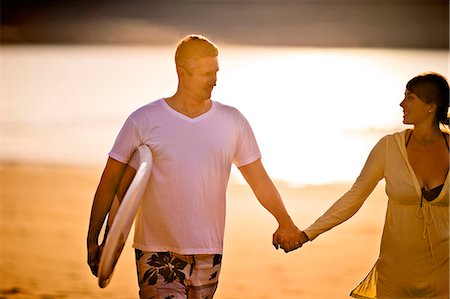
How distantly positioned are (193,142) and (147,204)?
432mm

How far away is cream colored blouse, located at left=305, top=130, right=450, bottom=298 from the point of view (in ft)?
21.2

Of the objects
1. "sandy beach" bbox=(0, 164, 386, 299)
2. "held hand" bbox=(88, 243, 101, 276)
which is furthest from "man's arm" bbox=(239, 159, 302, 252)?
"sandy beach" bbox=(0, 164, 386, 299)

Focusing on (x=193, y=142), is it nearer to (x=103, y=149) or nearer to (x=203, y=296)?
(x=203, y=296)

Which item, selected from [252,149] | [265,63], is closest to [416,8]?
[265,63]

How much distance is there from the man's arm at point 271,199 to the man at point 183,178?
264mm

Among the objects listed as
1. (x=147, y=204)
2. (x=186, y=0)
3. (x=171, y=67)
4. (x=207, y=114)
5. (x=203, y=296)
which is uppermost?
(x=186, y=0)

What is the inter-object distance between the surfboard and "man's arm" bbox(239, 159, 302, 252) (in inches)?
26.0

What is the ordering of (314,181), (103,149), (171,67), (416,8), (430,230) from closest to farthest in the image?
(430,230)
(314,181)
(103,149)
(171,67)
(416,8)

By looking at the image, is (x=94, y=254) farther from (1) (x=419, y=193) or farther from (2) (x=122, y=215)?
(1) (x=419, y=193)

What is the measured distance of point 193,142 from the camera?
659 centimetres

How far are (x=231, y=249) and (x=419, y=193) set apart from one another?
5154 millimetres

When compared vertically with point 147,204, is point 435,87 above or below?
above

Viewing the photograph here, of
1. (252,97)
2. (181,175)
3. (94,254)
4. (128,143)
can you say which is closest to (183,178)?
(181,175)

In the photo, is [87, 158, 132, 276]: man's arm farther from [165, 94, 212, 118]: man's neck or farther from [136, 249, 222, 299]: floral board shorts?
[165, 94, 212, 118]: man's neck
